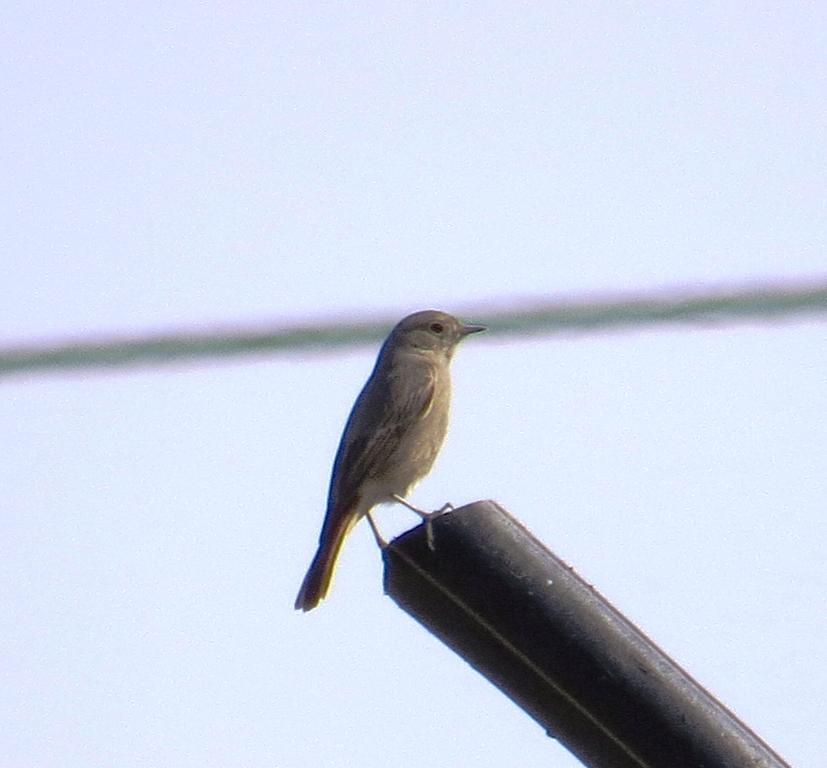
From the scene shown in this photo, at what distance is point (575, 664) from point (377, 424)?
5.80 metres

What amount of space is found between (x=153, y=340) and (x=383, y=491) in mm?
4837

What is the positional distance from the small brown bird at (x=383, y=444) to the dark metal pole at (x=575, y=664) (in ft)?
15.8

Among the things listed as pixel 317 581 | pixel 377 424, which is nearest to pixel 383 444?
pixel 377 424

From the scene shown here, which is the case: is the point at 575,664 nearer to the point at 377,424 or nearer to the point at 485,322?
the point at 485,322

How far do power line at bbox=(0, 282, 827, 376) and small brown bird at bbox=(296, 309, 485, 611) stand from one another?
413 cm

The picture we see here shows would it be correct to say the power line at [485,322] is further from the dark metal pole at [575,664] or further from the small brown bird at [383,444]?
the small brown bird at [383,444]

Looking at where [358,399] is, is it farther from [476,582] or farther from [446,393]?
[476,582]

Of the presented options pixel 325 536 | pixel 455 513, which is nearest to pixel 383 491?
pixel 325 536

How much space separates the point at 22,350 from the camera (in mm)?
4348

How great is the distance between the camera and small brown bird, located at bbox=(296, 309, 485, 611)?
8680mm

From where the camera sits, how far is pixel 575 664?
3.39 metres

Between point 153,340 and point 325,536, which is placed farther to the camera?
point 325,536

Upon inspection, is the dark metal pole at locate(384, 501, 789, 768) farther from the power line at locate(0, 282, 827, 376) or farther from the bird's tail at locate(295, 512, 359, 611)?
the bird's tail at locate(295, 512, 359, 611)

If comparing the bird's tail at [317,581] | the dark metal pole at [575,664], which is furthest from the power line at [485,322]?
the bird's tail at [317,581]
